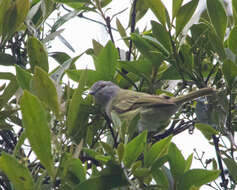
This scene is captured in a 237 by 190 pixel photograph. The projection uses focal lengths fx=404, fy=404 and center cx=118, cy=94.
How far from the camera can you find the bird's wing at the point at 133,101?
2.76 metres

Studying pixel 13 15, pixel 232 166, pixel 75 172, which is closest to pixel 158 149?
pixel 75 172

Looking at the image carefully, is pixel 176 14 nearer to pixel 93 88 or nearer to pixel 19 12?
pixel 93 88

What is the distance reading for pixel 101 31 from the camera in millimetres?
2633

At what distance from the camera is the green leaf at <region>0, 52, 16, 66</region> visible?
7.41 ft

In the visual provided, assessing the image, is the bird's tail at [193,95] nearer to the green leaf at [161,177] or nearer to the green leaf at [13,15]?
the green leaf at [161,177]

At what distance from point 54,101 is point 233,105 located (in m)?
0.91

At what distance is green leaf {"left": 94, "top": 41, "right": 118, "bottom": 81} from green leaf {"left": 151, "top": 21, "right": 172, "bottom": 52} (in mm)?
243

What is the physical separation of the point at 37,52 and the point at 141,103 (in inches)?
48.0

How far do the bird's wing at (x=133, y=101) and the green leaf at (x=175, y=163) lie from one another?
31.7 inches

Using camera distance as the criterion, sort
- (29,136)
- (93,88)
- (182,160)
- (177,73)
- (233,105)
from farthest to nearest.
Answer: (93,88) → (177,73) → (233,105) → (182,160) → (29,136)

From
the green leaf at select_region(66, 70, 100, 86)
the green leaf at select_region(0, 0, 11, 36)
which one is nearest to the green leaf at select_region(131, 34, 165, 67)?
the green leaf at select_region(66, 70, 100, 86)

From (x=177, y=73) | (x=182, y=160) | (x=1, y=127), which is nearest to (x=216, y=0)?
(x=177, y=73)

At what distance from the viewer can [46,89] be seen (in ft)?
5.64

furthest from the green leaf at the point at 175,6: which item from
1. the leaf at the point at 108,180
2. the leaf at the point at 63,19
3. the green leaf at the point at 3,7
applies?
the leaf at the point at 108,180
